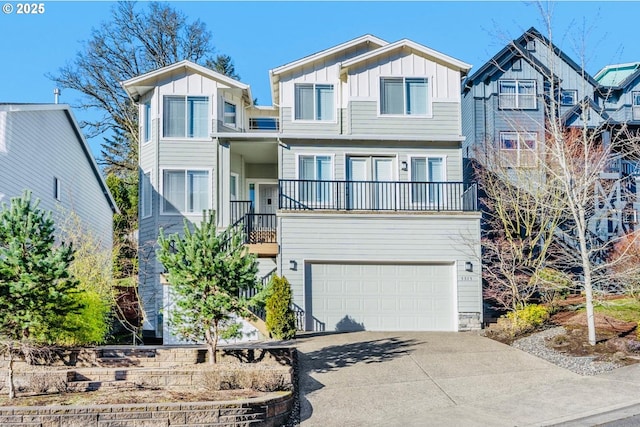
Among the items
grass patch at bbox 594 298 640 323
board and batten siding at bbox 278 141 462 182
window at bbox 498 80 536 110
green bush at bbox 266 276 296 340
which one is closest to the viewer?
green bush at bbox 266 276 296 340

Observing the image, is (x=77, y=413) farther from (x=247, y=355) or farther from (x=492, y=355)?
(x=492, y=355)

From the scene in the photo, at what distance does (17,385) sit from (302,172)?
10.2 meters

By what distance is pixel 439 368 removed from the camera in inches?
454

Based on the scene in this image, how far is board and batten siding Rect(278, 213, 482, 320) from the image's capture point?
15938mm

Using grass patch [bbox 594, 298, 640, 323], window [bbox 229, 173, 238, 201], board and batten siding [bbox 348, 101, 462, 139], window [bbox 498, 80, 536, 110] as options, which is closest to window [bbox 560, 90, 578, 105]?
window [bbox 498, 80, 536, 110]

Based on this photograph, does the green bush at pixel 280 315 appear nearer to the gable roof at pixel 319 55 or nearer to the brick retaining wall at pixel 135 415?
the brick retaining wall at pixel 135 415

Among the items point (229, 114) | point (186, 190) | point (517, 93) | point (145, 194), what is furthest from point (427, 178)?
point (145, 194)

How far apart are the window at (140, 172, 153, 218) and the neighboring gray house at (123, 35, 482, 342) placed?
67 mm

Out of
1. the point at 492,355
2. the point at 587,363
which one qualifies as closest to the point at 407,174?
the point at 492,355

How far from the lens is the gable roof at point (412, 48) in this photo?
17.7 m

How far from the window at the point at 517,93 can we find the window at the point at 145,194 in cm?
1419

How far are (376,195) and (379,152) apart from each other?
159 centimetres

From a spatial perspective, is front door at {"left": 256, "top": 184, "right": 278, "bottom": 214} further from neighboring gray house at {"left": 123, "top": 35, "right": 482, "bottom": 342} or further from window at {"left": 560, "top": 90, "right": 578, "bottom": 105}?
window at {"left": 560, "top": 90, "right": 578, "bottom": 105}

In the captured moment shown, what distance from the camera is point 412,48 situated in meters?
18.0
